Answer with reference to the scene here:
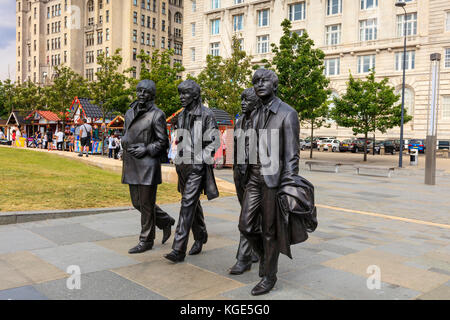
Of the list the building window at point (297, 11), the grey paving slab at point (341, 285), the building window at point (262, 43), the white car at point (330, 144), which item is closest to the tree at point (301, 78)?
the white car at point (330, 144)

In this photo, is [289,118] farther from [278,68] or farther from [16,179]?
[278,68]

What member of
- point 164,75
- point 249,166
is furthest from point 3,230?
point 164,75

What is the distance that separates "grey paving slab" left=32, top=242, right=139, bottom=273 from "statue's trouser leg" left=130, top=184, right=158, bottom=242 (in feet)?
1.48

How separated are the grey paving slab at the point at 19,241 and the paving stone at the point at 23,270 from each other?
0.33 metres

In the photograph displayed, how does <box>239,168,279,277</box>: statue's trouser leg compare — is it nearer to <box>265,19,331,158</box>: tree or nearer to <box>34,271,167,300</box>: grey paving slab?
<box>34,271,167,300</box>: grey paving slab

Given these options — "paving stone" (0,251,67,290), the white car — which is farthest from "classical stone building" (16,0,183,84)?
"paving stone" (0,251,67,290)

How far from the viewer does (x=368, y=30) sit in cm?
4947

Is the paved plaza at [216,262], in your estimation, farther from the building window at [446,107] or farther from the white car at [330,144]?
the building window at [446,107]

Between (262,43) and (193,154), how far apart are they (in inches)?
2179

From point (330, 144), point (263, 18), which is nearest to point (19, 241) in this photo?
point (330, 144)

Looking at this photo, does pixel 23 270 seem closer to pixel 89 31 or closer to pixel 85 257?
pixel 85 257

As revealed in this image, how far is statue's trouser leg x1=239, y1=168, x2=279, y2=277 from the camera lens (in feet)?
13.1

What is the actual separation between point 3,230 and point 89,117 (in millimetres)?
23636

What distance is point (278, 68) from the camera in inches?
1091
